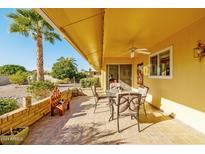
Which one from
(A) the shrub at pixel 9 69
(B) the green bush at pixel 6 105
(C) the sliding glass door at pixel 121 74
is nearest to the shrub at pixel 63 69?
(A) the shrub at pixel 9 69

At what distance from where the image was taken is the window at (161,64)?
7.61 metres

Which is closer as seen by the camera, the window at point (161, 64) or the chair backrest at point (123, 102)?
the chair backrest at point (123, 102)

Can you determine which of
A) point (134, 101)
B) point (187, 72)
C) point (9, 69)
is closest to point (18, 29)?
point (134, 101)

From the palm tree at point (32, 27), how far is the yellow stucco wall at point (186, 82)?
308 inches

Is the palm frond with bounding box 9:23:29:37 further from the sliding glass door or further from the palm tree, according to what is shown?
the sliding glass door

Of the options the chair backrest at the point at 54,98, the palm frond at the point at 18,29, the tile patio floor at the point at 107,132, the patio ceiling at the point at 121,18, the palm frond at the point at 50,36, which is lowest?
the tile patio floor at the point at 107,132

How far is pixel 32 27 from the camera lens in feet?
40.3

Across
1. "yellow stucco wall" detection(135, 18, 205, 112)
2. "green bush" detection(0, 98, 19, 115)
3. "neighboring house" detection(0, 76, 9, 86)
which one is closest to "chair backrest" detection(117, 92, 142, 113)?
"yellow stucco wall" detection(135, 18, 205, 112)

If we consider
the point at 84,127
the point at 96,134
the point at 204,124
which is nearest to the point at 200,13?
the point at 204,124

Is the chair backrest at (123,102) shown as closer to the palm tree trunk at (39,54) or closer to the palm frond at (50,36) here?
the palm tree trunk at (39,54)

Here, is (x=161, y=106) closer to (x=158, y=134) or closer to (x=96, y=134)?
(x=158, y=134)

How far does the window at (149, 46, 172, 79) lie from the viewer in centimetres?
761

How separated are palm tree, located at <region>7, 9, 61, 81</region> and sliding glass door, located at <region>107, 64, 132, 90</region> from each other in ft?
16.2
